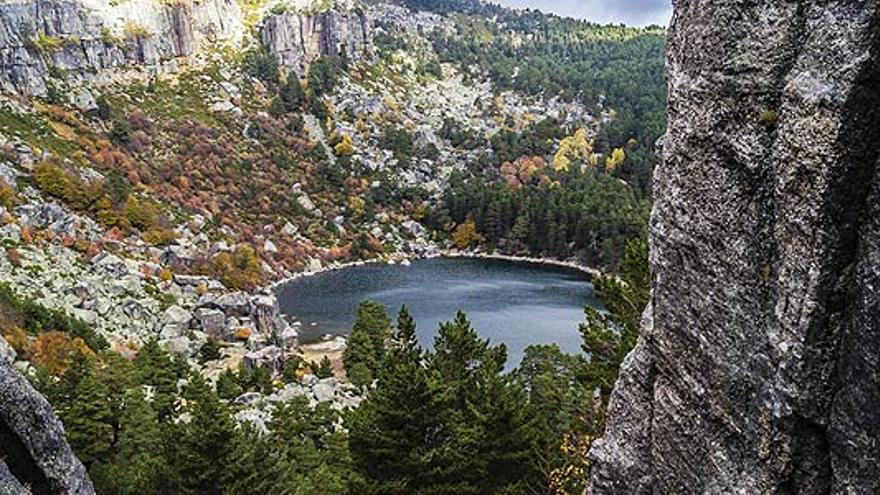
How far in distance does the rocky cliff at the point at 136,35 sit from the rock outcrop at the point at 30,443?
11534cm

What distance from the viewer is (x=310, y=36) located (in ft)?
625

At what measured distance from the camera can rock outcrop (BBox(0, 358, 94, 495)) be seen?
11.3 m

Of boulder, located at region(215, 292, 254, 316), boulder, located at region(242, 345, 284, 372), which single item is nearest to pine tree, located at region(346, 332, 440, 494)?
boulder, located at region(242, 345, 284, 372)

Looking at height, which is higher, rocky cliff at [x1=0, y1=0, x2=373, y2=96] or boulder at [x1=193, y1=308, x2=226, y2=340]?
rocky cliff at [x1=0, y1=0, x2=373, y2=96]

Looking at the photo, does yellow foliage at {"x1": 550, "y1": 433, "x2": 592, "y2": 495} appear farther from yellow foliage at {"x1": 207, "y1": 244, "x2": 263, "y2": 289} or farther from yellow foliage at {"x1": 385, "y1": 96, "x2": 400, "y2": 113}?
yellow foliage at {"x1": 385, "y1": 96, "x2": 400, "y2": 113}

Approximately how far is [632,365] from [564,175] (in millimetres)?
139448

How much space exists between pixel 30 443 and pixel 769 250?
37.1 feet

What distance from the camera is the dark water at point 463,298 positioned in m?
72.7

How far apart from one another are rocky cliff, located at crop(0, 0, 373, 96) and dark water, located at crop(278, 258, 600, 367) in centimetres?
5989

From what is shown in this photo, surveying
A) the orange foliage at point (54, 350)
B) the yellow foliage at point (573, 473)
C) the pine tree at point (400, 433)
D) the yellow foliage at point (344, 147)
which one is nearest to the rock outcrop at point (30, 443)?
the pine tree at point (400, 433)

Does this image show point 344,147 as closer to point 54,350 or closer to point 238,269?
point 238,269

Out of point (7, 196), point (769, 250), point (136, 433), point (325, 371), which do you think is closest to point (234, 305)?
point (325, 371)

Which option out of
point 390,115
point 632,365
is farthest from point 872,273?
point 390,115

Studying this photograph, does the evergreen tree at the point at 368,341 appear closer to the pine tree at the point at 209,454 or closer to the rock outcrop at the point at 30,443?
the pine tree at the point at 209,454
